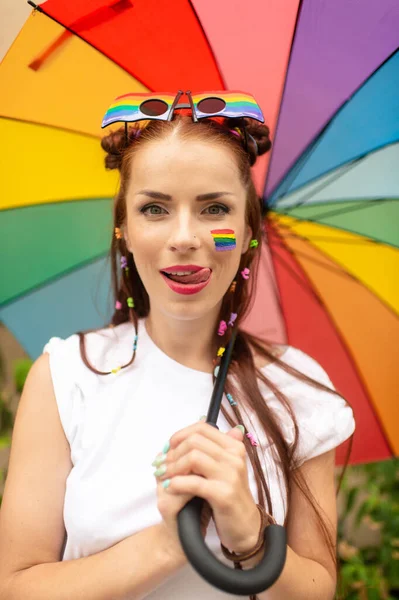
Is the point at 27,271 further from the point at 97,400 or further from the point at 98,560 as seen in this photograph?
the point at 98,560

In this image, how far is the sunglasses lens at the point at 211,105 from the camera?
4.91 ft

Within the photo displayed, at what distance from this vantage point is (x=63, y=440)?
1.52 m

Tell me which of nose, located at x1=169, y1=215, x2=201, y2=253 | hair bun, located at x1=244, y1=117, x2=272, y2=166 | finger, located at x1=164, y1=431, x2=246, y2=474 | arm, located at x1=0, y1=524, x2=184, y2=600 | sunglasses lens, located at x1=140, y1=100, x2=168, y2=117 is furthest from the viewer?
hair bun, located at x1=244, y1=117, x2=272, y2=166

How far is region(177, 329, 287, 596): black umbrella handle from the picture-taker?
1.01 meters

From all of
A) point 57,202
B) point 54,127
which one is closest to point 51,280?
point 57,202

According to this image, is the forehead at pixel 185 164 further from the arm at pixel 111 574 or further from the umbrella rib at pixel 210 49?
the arm at pixel 111 574

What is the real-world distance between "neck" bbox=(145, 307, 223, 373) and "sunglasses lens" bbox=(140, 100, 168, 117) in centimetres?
60

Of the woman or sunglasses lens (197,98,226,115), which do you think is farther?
sunglasses lens (197,98,226,115)

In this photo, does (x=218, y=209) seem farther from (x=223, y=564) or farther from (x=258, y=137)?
(x=223, y=564)

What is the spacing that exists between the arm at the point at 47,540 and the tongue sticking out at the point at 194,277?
0.49 meters

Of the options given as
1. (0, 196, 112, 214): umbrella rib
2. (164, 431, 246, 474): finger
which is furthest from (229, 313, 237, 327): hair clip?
(164, 431, 246, 474): finger

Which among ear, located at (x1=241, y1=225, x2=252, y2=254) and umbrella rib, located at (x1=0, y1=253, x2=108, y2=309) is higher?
ear, located at (x1=241, y1=225, x2=252, y2=254)

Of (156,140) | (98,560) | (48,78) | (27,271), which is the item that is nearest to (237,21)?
(156,140)

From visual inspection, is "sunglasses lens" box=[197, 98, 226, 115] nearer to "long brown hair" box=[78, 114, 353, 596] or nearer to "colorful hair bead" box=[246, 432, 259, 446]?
"long brown hair" box=[78, 114, 353, 596]
